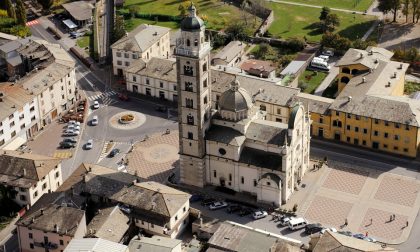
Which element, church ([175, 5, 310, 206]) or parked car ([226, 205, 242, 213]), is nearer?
church ([175, 5, 310, 206])

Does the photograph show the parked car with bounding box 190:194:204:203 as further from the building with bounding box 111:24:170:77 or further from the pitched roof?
the building with bounding box 111:24:170:77

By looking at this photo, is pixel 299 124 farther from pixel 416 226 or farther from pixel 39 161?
pixel 39 161

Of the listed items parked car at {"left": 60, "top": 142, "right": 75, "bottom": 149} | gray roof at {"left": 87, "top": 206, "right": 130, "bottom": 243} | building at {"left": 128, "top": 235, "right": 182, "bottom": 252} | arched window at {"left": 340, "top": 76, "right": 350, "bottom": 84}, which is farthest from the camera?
arched window at {"left": 340, "top": 76, "right": 350, "bottom": 84}

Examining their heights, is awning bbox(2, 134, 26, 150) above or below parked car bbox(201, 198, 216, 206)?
above

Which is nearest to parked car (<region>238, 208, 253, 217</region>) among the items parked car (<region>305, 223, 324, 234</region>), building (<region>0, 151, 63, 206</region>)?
parked car (<region>305, 223, 324, 234</region>)

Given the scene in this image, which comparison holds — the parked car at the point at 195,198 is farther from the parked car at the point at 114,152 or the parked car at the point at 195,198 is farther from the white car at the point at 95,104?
the white car at the point at 95,104

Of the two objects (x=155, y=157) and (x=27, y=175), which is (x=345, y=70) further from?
(x=27, y=175)
